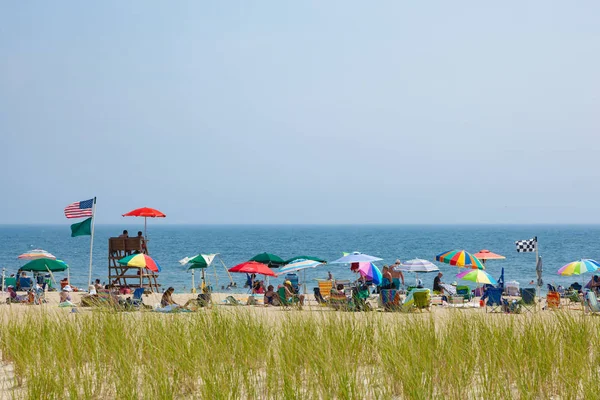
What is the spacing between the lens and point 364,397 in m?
5.43

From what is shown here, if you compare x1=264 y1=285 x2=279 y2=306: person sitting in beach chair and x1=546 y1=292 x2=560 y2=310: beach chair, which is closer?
x1=546 y1=292 x2=560 y2=310: beach chair

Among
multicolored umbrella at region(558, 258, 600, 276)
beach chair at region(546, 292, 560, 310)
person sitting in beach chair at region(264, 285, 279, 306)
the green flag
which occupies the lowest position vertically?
person sitting in beach chair at region(264, 285, 279, 306)

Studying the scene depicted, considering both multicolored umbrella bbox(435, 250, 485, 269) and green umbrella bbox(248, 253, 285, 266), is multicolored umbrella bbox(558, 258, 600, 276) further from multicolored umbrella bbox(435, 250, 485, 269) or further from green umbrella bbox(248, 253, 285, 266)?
green umbrella bbox(248, 253, 285, 266)

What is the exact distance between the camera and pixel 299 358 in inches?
252

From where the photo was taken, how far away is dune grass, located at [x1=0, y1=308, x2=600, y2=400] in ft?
18.0

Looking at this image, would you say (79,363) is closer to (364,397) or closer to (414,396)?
(364,397)

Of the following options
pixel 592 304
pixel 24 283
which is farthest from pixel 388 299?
pixel 24 283

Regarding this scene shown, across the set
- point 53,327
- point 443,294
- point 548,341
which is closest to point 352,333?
point 548,341

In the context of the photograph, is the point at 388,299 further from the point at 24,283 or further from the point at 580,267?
the point at 24,283

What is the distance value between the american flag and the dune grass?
12412 millimetres

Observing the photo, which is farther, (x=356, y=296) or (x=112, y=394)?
(x=356, y=296)

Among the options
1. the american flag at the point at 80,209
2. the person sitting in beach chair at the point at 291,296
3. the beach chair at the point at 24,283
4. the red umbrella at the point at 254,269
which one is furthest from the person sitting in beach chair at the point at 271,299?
the beach chair at the point at 24,283

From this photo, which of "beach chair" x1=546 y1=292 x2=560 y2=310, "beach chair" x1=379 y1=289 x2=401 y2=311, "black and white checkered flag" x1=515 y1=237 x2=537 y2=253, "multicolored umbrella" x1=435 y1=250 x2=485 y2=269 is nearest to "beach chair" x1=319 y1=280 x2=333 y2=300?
"multicolored umbrella" x1=435 y1=250 x2=485 y2=269

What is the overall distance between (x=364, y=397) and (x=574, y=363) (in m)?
1.90
